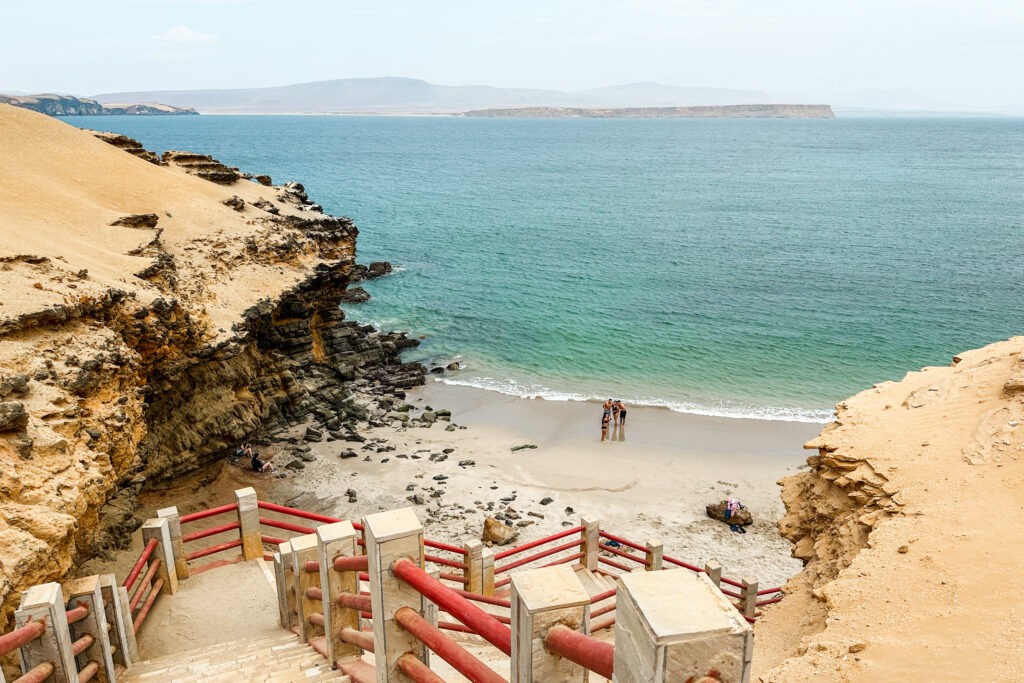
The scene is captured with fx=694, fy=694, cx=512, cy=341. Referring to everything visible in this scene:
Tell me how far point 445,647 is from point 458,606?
455mm

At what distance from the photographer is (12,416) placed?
9.55m

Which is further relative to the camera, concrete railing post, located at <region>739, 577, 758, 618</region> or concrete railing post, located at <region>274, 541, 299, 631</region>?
concrete railing post, located at <region>739, 577, 758, 618</region>

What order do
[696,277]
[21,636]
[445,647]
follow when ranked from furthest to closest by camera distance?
[696,277]
[21,636]
[445,647]

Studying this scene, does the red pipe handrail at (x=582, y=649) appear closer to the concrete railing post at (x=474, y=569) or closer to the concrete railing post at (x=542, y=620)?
the concrete railing post at (x=542, y=620)

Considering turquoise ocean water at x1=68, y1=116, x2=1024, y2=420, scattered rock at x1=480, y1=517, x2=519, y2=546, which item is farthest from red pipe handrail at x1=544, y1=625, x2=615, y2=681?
turquoise ocean water at x1=68, y1=116, x2=1024, y2=420

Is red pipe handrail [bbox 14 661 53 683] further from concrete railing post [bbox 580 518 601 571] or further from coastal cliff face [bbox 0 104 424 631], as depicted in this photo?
concrete railing post [bbox 580 518 601 571]

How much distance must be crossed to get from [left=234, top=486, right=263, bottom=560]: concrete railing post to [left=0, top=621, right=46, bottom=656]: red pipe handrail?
5.74 metres

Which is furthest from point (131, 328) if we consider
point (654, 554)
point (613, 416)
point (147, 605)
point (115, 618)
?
point (613, 416)

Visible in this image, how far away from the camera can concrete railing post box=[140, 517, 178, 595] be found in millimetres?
10422

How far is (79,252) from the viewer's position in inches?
659

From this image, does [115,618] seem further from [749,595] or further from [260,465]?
[260,465]

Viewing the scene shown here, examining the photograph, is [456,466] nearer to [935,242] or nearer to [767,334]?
[767,334]

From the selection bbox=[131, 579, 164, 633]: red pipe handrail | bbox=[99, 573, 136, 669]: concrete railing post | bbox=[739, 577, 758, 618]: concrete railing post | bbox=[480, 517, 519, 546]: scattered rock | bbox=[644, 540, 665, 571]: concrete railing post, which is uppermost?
bbox=[99, 573, 136, 669]: concrete railing post

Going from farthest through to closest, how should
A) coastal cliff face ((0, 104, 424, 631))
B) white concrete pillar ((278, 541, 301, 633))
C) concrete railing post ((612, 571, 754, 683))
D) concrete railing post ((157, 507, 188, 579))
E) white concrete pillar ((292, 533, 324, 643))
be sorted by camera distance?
concrete railing post ((157, 507, 188, 579)), coastal cliff face ((0, 104, 424, 631)), white concrete pillar ((278, 541, 301, 633)), white concrete pillar ((292, 533, 324, 643)), concrete railing post ((612, 571, 754, 683))
